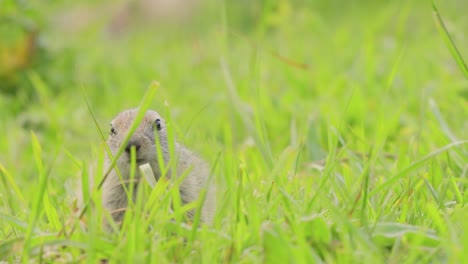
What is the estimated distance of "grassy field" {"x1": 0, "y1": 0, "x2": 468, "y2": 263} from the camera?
210 centimetres

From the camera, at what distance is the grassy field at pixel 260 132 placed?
6.89ft

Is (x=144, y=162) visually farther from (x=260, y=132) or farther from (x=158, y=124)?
(x=260, y=132)

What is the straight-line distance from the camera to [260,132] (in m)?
2.90

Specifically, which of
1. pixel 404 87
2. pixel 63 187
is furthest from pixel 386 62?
pixel 63 187

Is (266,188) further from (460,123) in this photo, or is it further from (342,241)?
(460,123)

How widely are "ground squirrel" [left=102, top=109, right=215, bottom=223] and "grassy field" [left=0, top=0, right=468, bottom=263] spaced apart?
118 millimetres

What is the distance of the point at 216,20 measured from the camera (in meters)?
9.02

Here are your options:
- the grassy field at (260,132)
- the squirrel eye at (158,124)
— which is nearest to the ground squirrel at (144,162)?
the squirrel eye at (158,124)

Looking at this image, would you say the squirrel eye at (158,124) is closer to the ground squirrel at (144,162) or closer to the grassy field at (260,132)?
the ground squirrel at (144,162)

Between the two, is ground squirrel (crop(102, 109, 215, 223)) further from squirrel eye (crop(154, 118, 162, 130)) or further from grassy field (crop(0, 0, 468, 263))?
grassy field (crop(0, 0, 468, 263))

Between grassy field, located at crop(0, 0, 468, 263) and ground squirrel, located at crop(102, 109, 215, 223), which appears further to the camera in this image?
ground squirrel, located at crop(102, 109, 215, 223)

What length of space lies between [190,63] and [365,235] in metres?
4.80

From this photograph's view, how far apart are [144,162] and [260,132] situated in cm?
45

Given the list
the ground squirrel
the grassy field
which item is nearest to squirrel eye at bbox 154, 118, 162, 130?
the ground squirrel
